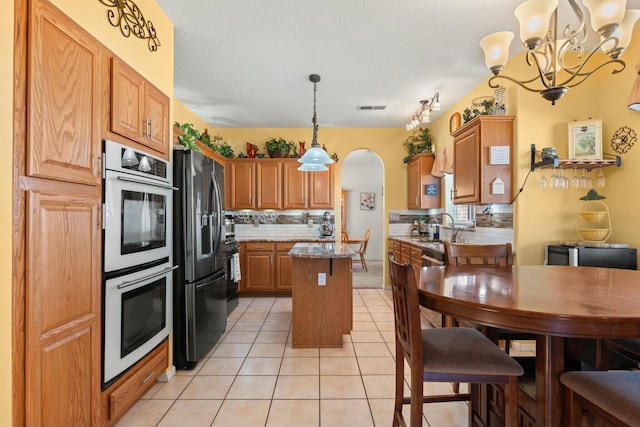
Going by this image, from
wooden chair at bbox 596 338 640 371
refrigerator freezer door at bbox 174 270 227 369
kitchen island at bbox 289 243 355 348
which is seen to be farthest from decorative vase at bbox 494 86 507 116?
refrigerator freezer door at bbox 174 270 227 369

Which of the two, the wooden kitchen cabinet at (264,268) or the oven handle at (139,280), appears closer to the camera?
the oven handle at (139,280)

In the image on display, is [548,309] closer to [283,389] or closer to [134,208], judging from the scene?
[283,389]

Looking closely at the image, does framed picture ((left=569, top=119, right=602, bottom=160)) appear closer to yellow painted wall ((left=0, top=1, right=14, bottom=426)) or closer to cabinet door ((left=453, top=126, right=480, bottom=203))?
cabinet door ((left=453, top=126, right=480, bottom=203))

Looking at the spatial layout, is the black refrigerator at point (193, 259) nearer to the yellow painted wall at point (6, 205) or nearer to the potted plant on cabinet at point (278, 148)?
the yellow painted wall at point (6, 205)

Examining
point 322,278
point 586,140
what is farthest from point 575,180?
point 322,278

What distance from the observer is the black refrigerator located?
242cm

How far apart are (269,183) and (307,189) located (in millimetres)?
640

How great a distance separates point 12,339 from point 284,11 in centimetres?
255

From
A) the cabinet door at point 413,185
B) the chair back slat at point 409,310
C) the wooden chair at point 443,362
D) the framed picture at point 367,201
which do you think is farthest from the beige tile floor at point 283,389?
the framed picture at point 367,201

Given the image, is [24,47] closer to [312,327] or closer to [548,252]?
[312,327]

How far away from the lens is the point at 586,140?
8.97 feet

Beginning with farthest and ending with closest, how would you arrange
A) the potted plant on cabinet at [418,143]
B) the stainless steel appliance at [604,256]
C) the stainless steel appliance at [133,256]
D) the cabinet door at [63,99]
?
1. the potted plant on cabinet at [418,143]
2. the stainless steel appliance at [604,256]
3. the stainless steel appliance at [133,256]
4. the cabinet door at [63,99]

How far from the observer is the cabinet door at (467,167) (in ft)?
10.2

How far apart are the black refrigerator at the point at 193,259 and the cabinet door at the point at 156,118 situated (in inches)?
7.0
